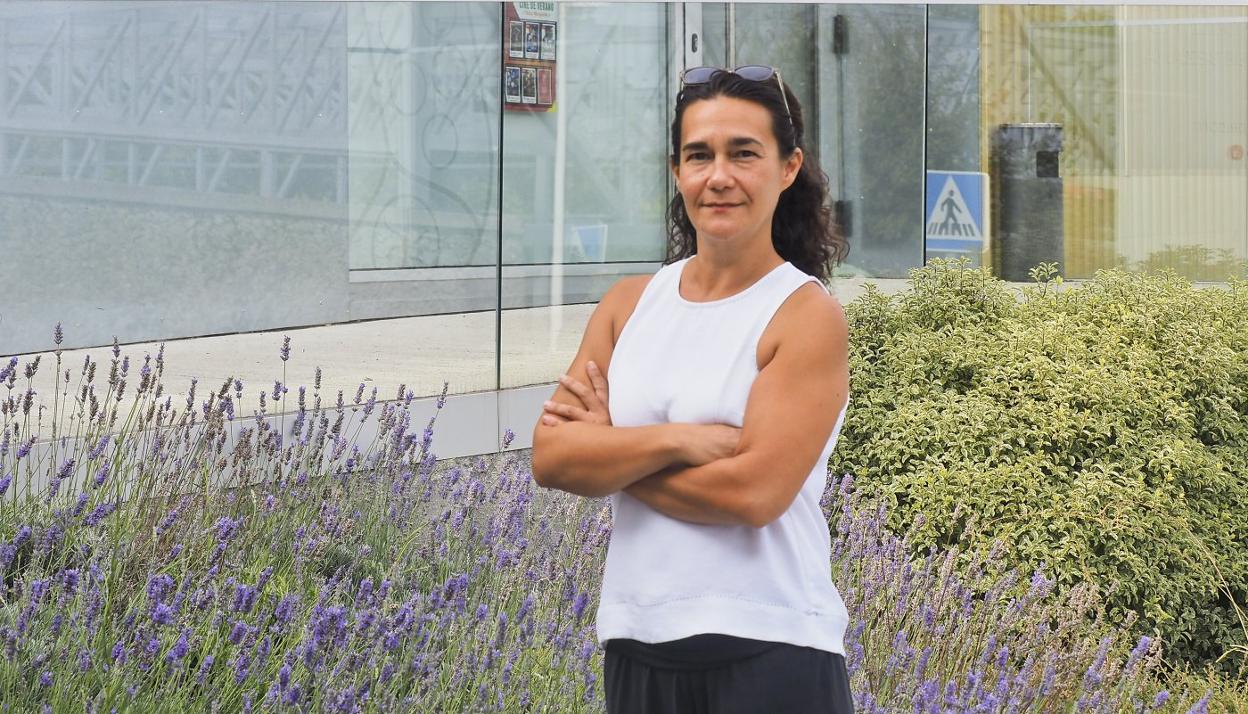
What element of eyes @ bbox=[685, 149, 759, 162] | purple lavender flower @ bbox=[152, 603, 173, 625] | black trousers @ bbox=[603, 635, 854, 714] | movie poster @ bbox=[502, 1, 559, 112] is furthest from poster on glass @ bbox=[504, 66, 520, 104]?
black trousers @ bbox=[603, 635, 854, 714]

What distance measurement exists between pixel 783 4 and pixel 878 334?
129 inches

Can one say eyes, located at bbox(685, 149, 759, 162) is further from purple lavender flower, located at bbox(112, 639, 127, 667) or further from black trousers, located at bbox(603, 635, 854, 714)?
purple lavender flower, located at bbox(112, 639, 127, 667)

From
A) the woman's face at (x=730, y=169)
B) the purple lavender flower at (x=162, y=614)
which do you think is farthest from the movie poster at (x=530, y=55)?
the woman's face at (x=730, y=169)

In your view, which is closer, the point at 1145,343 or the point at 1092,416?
the point at 1092,416

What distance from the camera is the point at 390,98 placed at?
6.59 metres

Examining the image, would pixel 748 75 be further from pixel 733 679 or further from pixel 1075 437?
pixel 1075 437

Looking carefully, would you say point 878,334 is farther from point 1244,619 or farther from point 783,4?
point 783,4

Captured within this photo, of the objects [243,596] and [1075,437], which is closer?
[243,596]

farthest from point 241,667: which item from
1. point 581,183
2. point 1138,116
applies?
point 1138,116

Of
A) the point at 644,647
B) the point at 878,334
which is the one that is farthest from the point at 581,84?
the point at 644,647

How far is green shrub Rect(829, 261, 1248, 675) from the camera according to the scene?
17.8 feet

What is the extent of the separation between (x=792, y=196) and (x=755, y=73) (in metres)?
0.25

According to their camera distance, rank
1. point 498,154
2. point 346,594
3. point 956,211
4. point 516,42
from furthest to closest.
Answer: point 956,211
point 516,42
point 498,154
point 346,594

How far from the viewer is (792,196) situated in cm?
242
